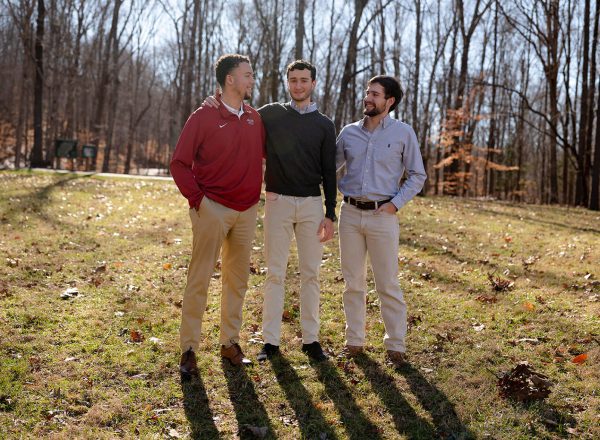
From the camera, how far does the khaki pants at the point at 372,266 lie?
4.57m

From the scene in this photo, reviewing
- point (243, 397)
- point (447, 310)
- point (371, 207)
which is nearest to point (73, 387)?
point (243, 397)

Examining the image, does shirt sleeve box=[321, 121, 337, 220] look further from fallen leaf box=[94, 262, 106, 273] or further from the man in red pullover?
fallen leaf box=[94, 262, 106, 273]

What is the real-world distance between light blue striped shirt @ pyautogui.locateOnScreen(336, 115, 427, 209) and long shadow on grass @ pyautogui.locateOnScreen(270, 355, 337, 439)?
1540 millimetres

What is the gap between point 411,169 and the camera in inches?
179

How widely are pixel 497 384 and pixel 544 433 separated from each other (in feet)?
2.30

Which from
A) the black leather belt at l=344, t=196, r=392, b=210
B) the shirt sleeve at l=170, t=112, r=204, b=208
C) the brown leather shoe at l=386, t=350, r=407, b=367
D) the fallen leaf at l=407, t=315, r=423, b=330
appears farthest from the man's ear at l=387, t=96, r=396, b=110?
the fallen leaf at l=407, t=315, r=423, b=330

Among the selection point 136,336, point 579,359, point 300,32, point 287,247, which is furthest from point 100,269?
point 300,32

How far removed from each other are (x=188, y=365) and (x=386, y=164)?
2254 millimetres

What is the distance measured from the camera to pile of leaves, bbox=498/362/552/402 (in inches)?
156

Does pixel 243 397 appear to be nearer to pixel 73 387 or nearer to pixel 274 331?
pixel 274 331

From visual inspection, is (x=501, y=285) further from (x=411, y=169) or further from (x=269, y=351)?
(x=269, y=351)

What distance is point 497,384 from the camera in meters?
4.22

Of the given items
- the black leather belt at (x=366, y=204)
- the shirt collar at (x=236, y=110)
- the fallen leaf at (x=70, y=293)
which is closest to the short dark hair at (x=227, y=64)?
the shirt collar at (x=236, y=110)

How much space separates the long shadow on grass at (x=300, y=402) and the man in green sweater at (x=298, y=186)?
252 mm
